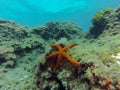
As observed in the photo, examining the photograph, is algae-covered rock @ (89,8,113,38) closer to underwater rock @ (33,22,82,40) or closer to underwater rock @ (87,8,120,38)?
underwater rock @ (87,8,120,38)

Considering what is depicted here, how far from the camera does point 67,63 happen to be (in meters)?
4.68

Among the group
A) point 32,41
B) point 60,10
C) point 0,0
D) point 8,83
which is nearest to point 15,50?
point 32,41

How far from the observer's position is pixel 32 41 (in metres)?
11.3

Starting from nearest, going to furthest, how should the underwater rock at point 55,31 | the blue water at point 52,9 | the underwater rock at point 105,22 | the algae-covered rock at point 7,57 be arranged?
the algae-covered rock at point 7,57
the underwater rock at point 105,22
the underwater rock at point 55,31
the blue water at point 52,9

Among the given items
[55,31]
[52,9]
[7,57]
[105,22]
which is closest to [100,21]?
[105,22]

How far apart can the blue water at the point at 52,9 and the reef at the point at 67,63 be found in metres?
27.2

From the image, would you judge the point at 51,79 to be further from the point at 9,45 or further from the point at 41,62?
the point at 9,45

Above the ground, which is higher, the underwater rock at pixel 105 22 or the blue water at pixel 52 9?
the blue water at pixel 52 9

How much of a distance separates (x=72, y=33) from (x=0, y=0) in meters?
26.6

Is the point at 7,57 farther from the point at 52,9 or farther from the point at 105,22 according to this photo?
the point at 52,9

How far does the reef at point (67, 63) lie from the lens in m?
3.65

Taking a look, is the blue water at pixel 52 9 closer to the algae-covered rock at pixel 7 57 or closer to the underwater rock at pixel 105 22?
the underwater rock at pixel 105 22

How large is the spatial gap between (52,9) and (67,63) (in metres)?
38.1

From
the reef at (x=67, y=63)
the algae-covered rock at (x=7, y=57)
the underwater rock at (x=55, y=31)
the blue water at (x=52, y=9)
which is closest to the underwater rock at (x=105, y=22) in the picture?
the reef at (x=67, y=63)
